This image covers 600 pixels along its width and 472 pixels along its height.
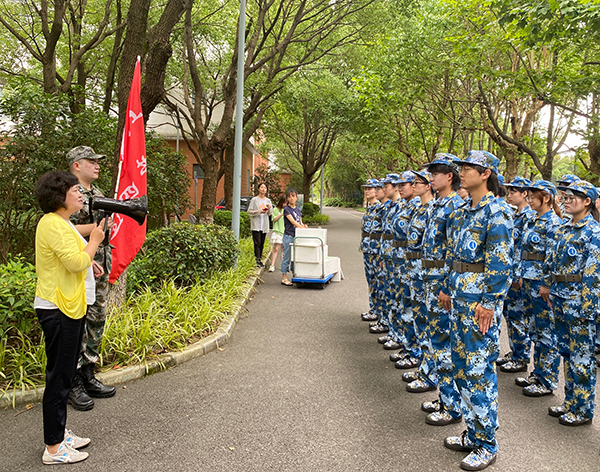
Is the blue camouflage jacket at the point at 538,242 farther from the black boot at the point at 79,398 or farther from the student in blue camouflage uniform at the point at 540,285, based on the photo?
the black boot at the point at 79,398

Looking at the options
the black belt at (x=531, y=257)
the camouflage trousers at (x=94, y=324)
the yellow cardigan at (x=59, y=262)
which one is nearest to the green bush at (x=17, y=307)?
the camouflage trousers at (x=94, y=324)

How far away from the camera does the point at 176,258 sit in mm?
7781

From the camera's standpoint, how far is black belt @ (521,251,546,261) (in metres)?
5.21

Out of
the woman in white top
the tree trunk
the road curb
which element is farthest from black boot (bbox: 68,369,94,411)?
the tree trunk

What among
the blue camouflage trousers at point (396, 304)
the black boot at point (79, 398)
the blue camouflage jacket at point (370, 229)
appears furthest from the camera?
the blue camouflage jacket at point (370, 229)

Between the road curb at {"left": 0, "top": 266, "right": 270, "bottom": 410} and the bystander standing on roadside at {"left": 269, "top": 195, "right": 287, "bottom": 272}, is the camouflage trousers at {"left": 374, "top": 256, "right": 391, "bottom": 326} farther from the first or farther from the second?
the bystander standing on roadside at {"left": 269, "top": 195, "right": 287, "bottom": 272}

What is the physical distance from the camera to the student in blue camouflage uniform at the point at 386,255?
6.46 meters

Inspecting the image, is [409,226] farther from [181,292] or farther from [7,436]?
[7,436]

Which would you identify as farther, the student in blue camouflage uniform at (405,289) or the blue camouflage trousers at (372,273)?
the blue camouflage trousers at (372,273)

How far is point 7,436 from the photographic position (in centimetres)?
380

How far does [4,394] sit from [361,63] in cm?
1904

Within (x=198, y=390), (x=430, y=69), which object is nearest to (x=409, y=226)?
(x=198, y=390)

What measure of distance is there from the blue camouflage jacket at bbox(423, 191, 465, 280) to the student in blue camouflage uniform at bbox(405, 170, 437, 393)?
31 centimetres

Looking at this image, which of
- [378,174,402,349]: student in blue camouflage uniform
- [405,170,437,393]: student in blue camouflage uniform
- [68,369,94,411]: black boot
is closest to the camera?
[68,369,94,411]: black boot
